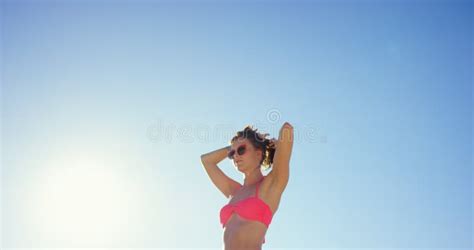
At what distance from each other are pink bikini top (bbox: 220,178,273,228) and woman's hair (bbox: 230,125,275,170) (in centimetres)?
92

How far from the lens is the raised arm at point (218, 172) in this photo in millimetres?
7875

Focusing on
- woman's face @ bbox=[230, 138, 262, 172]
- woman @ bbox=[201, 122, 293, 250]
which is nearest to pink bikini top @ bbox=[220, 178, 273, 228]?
woman @ bbox=[201, 122, 293, 250]

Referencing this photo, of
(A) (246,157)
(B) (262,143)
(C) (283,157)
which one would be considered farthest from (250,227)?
(B) (262,143)

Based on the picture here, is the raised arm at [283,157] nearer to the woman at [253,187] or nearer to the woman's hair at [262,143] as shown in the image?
the woman at [253,187]

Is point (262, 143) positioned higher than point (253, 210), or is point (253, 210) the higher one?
point (262, 143)

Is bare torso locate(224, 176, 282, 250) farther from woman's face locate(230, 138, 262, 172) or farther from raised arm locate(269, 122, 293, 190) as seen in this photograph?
woman's face locate(230, 138, 262, 172)

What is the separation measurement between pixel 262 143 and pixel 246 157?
329 millimetres

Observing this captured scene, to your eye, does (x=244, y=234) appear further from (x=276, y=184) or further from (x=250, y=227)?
(x=276, y=184)

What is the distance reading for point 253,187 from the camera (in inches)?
277

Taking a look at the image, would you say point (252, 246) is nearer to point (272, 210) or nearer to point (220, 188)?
point (272, 210)

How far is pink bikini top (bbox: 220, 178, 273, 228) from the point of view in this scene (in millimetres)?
6469

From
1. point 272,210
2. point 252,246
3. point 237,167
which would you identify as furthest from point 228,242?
point 237,167

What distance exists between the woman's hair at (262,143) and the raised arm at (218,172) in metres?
0.64

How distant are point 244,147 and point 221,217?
3.85ft
